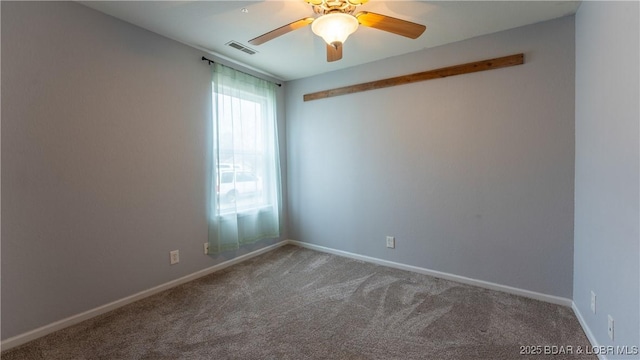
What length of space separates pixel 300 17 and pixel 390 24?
828mm

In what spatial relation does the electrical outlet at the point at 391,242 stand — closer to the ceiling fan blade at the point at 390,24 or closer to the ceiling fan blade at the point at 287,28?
the ceiling fan blade at the point at 390,24

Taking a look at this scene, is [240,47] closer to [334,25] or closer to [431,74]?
[334,25]

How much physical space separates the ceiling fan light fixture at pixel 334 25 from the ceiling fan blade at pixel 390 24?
8 cm

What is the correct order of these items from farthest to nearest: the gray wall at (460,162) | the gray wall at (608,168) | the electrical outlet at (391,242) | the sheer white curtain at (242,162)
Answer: the electrical outlet at (391,242), the sheer white curtain at (242,162), the gray wall at (460,162), the gray wall at (608,168)

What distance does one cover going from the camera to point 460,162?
8.82 feet

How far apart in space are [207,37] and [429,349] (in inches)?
123

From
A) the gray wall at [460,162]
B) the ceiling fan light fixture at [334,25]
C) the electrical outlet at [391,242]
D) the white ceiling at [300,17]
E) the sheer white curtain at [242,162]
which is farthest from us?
the electrical outlet at [391,242]

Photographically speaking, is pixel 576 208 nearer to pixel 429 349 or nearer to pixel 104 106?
pixel 429 349

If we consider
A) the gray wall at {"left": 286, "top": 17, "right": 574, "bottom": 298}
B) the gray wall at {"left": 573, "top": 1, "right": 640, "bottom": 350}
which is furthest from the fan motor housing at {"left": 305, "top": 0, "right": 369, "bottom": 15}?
the gray wall at {"left": 573, "top": 1, "right": 640, "bottom": 350}

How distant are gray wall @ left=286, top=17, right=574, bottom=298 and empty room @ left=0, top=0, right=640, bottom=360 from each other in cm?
2

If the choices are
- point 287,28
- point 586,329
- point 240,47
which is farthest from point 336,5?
point 586,329

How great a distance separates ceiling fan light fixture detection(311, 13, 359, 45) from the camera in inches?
65.9

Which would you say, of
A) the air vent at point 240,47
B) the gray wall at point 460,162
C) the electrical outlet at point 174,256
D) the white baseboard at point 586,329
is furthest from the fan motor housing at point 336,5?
the white baseboard at point 586,329

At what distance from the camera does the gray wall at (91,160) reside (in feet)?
5.90
